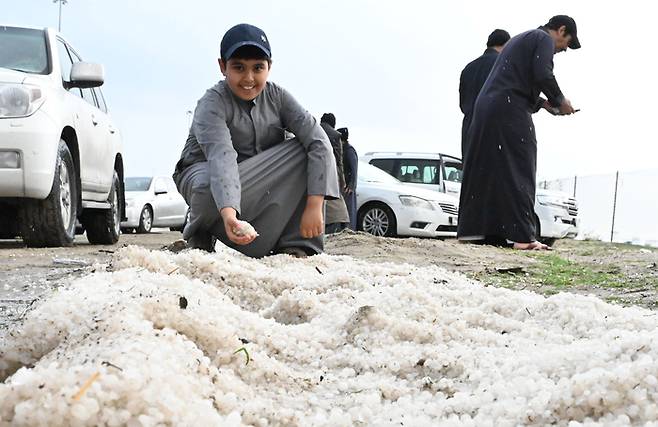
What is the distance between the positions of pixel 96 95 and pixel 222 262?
5.60m

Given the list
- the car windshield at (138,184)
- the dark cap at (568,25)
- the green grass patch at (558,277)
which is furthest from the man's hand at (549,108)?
the car windshield at (138,184)

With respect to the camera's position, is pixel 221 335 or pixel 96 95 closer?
pixel 221 335

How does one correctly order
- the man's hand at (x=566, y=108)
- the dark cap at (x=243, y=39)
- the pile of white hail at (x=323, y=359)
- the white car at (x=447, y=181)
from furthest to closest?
1. the white car at (x=447, y=181)
2. the man's hand at (x=566, y=108)
3. the dark cap at (x=243, y=39)
4. the pile of white hail at (x=323, y=359)

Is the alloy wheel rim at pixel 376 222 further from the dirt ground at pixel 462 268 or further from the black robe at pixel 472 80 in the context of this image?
the dirt ground at pixel 462 268

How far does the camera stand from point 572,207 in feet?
49.2

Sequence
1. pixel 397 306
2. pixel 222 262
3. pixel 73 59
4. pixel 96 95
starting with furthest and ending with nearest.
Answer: pixel 96 95 < pixel 73 59 < pixel 222 262 < pixel 397 306

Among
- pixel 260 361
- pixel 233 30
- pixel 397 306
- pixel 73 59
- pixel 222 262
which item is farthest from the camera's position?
pixel 73 59

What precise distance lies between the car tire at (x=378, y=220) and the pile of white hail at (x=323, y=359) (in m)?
9.31

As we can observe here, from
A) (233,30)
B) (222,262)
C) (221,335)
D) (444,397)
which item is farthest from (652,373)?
(233,30)

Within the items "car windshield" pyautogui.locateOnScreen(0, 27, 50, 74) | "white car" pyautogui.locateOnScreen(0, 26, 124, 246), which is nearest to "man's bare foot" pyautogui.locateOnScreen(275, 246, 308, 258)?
"white car" pyautogui.locateOnScreen(0, 26, 124, 246)

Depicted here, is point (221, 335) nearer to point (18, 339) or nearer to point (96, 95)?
point (18, 339)

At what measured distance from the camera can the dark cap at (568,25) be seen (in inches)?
299

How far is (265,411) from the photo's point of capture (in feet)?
5.65

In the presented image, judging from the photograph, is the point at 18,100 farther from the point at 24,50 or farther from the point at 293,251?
the point at 293,251
